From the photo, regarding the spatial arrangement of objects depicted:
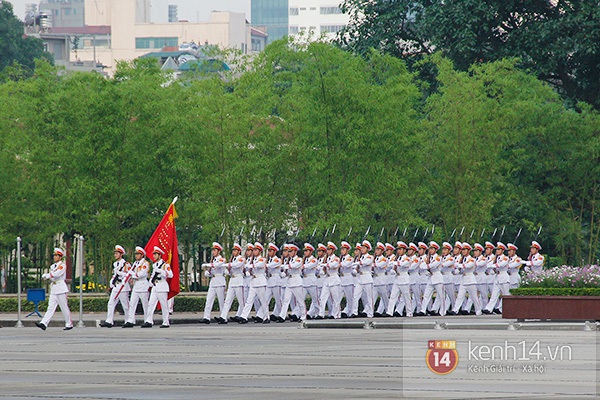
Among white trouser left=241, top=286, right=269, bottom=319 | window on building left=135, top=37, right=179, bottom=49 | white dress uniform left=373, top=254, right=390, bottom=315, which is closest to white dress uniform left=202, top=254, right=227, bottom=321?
white trouser left=241, top=286, right=269, bottom=319

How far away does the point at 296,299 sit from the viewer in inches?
1329

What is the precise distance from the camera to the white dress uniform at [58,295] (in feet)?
99.1

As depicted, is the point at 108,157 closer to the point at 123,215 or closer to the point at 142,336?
the point at 123,215

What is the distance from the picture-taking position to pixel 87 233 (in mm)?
40781

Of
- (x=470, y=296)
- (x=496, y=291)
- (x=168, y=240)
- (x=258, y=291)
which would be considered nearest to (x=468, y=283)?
(x=470, y=296)

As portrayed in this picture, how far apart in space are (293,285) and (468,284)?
5.07 metres

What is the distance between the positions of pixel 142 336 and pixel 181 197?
1444 cm

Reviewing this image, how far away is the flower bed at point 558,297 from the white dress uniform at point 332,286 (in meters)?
5.08

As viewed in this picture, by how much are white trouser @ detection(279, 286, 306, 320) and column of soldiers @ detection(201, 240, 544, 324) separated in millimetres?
23

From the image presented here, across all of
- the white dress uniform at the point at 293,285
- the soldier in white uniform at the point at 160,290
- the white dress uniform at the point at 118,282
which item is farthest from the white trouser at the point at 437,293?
the white dress uniform at the point at 118,282

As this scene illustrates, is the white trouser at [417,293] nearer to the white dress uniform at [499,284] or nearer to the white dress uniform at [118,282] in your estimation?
the white dress uniform at [499,284]

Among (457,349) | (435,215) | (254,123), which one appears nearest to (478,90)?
(435,215)

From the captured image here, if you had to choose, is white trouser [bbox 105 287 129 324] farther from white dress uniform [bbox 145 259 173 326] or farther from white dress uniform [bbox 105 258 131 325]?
A: white dress uniform [bbox 145 259 173 326]

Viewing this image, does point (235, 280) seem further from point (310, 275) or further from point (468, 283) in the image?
point (468, 283)
